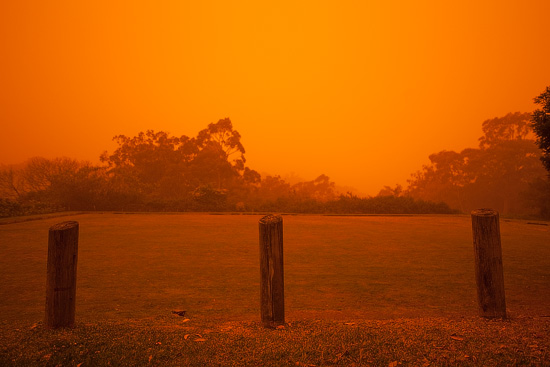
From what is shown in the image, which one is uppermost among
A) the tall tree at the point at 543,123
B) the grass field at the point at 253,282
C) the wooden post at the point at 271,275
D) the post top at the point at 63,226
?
the tall tree at the point at 543,123

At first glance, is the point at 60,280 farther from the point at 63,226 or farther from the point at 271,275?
the point at 271,275

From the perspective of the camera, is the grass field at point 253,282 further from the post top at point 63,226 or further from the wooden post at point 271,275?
the post top at point 63,226

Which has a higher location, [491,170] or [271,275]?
[491,170]

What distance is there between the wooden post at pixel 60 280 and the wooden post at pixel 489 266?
14.4 feet

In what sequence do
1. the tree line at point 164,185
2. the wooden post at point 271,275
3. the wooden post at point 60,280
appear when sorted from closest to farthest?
the wooden post at point 60,280
the wooden post at point 271,275
the tree line at point 164,185

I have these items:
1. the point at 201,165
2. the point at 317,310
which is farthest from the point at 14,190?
the point at 317,310

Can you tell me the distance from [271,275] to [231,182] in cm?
4229

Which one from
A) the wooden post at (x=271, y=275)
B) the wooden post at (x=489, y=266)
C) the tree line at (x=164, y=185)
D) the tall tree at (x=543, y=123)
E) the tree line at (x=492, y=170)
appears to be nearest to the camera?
the wooden post at (x=271, y=275)

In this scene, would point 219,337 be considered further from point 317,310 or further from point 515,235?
point 515,235

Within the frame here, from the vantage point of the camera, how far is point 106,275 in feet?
22.6

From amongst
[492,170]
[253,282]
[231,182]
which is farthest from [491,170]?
[253,282]

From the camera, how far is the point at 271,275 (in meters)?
3.72

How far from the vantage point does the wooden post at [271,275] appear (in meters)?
3.71

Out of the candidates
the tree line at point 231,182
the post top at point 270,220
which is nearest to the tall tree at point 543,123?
the post top at point 270,220
